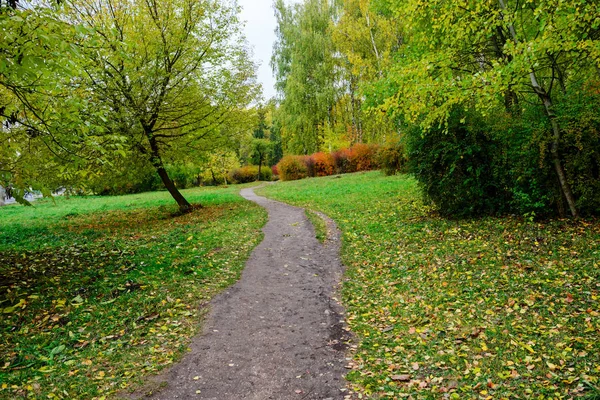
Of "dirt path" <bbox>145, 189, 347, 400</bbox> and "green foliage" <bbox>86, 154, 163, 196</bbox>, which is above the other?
"green foliage" <bbox>86, 154, 163, 196</bbox>

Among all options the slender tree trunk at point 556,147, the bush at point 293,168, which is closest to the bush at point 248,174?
the bush at point 293,168

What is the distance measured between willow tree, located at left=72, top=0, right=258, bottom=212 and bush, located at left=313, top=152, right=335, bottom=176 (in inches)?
733

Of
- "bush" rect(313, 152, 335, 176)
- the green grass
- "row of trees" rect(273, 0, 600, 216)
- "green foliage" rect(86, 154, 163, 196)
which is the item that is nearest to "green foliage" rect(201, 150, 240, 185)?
"bush" rect(313, 152, 335, 176)

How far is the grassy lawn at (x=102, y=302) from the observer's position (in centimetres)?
452

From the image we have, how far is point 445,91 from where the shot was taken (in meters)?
7.38

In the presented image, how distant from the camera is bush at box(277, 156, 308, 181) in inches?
1411

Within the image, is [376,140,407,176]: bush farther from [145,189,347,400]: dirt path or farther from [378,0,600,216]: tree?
[145,189,347,400]: dirt path

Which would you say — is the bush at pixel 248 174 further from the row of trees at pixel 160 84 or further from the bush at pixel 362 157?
the row of trees at pixel 160 84

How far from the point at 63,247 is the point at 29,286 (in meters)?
3.81

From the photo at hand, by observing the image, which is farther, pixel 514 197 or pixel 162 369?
pixel 514 197

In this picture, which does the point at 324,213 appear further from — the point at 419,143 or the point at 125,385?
the point at 125,385

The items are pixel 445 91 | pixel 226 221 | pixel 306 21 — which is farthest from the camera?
pixel 306 21

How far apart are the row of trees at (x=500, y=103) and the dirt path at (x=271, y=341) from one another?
162 inches

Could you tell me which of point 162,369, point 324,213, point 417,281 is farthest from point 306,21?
point 162,369
